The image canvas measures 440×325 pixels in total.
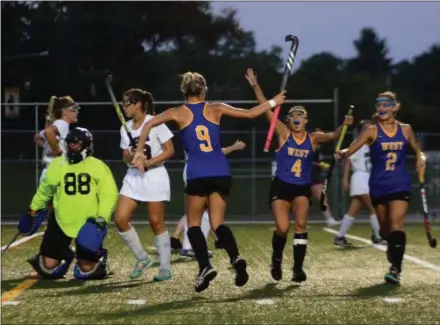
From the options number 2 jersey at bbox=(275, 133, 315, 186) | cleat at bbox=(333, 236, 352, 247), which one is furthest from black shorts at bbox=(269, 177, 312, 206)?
cleat at bbox=(333, 236, 352, 247)

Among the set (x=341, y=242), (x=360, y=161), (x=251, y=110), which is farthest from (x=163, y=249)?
(x=360, y=161)

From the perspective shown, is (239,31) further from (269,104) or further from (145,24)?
(269,104)

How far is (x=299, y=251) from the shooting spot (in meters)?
8.98

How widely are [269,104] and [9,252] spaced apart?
5.08m

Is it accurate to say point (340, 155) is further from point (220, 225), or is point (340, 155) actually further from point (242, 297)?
point (242, 297)

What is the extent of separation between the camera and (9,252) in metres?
11.8

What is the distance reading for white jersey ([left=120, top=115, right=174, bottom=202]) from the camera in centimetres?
904

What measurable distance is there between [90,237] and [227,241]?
1556 millimetres

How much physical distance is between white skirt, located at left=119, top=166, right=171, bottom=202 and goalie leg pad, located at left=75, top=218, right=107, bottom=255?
0.44 m

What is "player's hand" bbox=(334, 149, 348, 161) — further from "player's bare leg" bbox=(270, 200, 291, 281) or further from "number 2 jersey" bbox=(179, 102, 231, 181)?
"number 2 jersey" bbox=(179, 102, 231, 181)

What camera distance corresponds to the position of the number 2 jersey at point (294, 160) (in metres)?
9.05

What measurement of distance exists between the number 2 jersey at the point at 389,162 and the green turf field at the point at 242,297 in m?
0.90


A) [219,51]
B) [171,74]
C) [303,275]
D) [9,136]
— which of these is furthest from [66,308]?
[219,51]

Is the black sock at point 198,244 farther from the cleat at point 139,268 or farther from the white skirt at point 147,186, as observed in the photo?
the cleat at point 139,268
